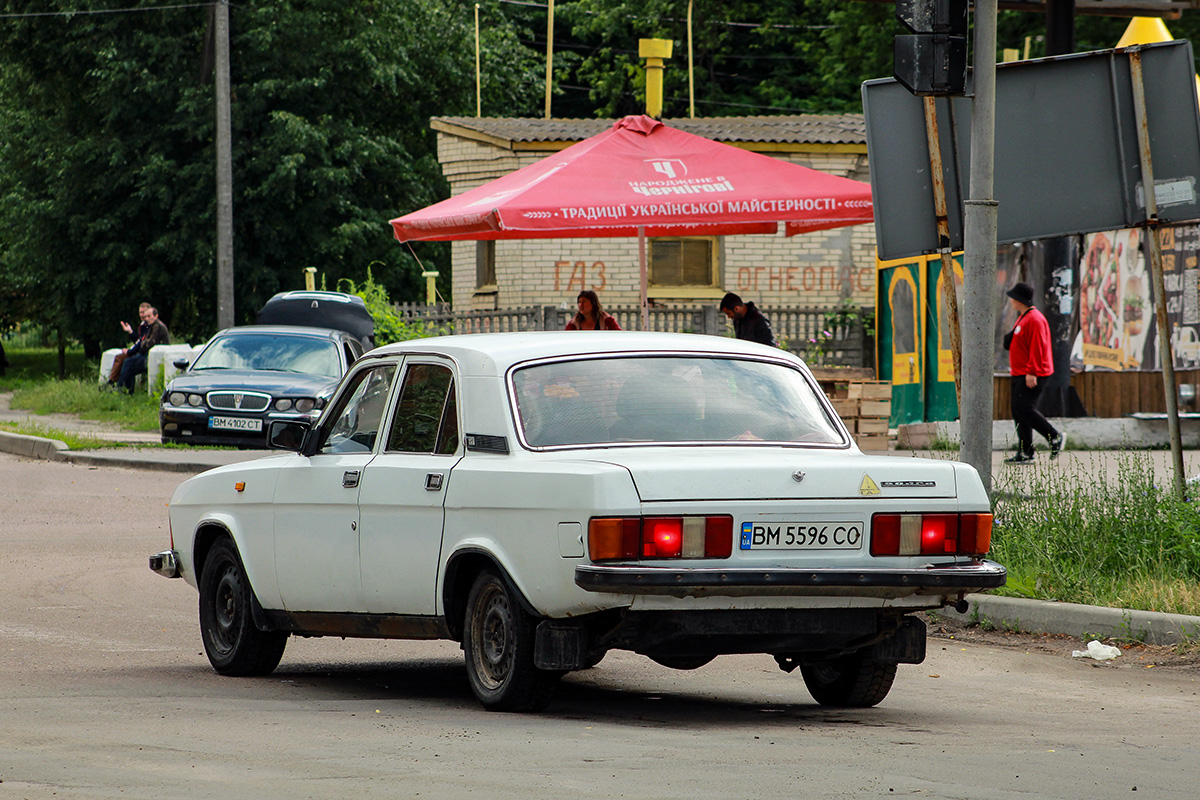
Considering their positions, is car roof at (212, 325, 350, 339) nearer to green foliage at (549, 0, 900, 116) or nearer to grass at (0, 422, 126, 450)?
grass at (0, 422, 126, 450)

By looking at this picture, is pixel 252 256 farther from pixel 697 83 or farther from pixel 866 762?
pixel 866 762

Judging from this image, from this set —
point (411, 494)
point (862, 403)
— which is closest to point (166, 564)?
point (411, 494)

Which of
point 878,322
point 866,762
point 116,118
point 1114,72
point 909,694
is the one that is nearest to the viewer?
point 866,762

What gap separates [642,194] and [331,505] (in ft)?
23.8

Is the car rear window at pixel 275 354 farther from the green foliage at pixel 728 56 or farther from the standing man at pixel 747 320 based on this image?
the green foliage at pixel 728 56

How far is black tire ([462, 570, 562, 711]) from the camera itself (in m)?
6.37

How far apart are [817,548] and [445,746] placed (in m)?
1.48

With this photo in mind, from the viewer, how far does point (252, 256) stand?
124ft

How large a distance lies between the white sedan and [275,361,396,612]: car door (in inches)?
0.5

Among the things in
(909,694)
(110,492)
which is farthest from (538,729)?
(110,492)

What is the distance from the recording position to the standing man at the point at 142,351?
28875 millimetres

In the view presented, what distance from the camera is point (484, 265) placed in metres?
31.9

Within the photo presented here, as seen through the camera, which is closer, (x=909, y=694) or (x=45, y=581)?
(x=909, y=694)

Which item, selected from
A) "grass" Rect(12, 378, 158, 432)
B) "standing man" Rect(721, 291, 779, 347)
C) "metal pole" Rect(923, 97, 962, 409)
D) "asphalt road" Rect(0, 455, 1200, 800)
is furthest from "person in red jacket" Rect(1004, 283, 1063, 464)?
"grass" Rect(12, 378, 158, 432)
